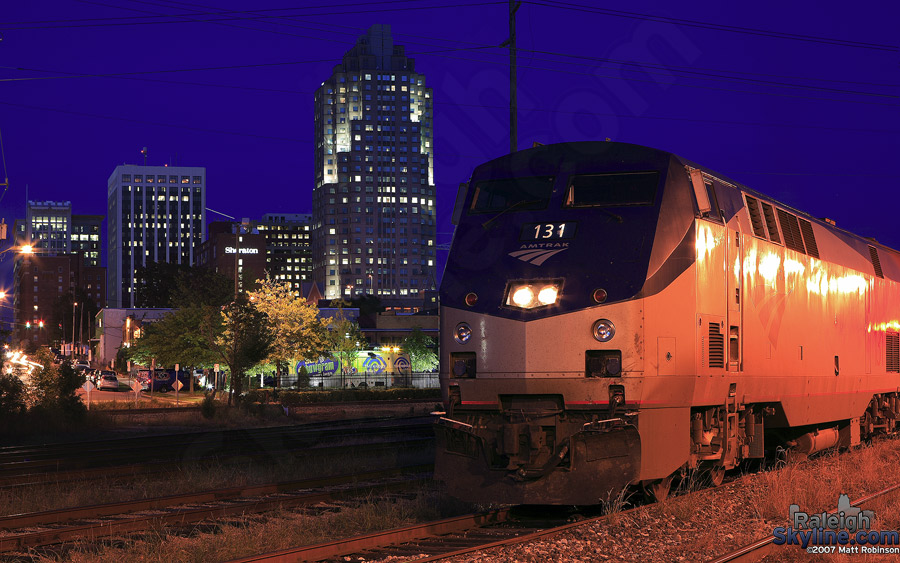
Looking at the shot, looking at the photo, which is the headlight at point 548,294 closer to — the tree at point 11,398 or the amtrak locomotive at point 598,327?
the amtrak locomotive at point 598,327

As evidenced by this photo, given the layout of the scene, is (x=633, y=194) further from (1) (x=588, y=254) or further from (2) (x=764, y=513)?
(2) (x=764, y=513)

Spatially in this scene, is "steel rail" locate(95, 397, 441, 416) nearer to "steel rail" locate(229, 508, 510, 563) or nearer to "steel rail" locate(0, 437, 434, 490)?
"steel rail" locate(0, 437, 434, 490)

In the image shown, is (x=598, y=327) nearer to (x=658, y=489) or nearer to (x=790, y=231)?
(x=658, y=489)

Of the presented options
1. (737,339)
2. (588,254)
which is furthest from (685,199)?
(737,339)

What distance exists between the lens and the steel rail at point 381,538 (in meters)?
9.56

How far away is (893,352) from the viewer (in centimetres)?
2188

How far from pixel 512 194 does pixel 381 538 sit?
16.8 feet

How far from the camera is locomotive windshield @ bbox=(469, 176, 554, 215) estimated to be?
12578 mm

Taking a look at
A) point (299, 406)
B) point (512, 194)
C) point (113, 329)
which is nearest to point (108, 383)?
point (299, 406)

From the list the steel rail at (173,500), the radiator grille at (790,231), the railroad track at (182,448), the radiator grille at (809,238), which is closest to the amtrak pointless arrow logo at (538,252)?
the radiator grille at (790,231)

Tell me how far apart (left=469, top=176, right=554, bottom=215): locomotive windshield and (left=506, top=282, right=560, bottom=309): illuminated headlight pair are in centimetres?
140

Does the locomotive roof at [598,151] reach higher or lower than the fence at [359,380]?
higher

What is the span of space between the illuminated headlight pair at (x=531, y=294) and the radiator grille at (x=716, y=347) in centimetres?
255

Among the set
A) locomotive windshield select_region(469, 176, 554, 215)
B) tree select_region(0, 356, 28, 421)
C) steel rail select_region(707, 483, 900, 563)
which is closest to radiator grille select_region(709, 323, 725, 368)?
steel rail select_region(707, 483, 900, 563)
